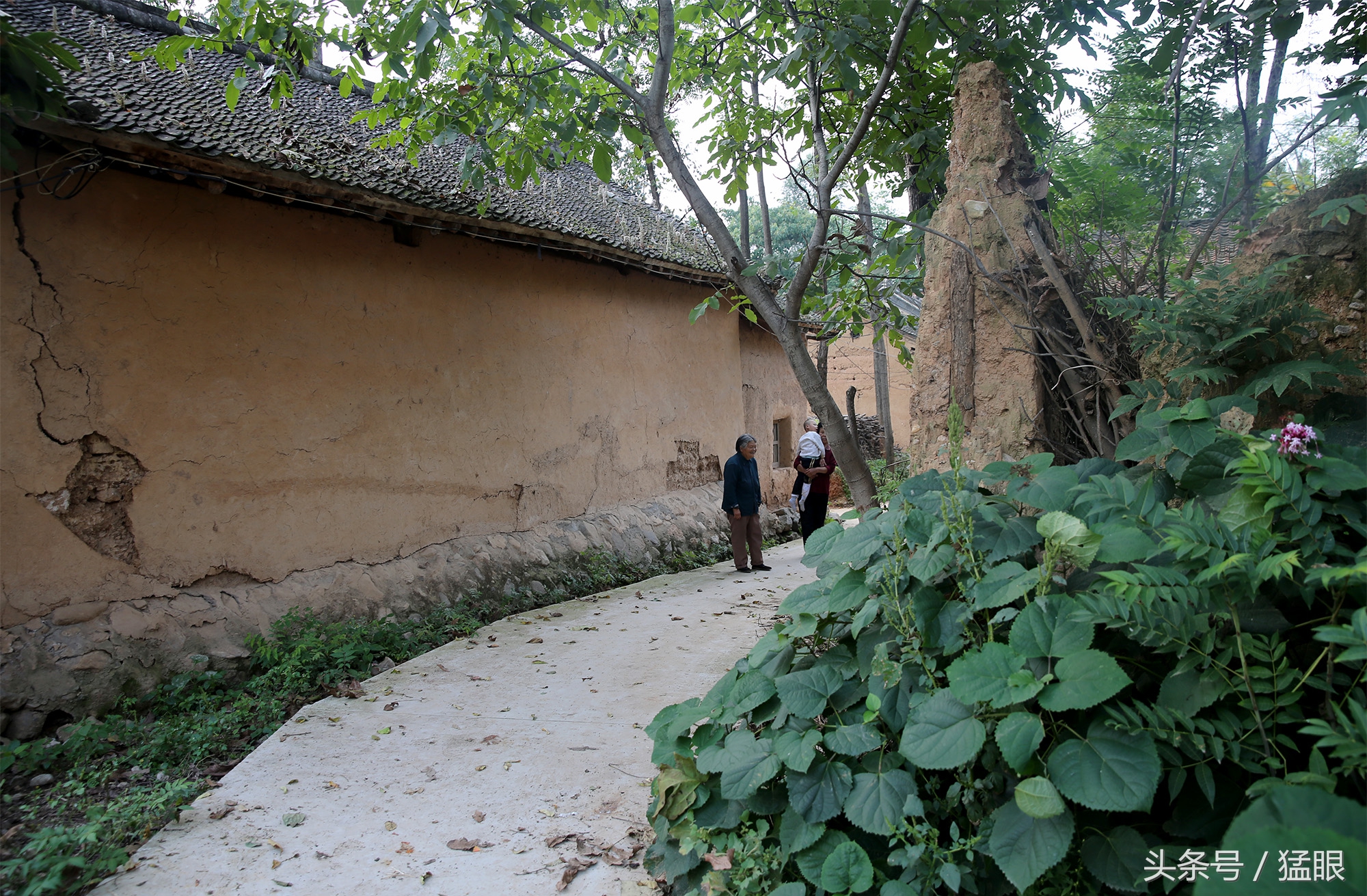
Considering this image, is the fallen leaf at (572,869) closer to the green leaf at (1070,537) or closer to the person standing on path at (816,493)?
the green leaf at (1070,537)

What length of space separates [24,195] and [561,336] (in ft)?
15.2

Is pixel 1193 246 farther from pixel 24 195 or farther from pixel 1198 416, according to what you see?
pixel 24 195

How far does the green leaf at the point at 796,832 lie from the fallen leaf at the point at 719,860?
35cm

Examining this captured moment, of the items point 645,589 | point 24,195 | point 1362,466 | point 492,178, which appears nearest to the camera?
point 1362,466

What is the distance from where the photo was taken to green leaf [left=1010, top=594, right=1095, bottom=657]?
2008 millimetres

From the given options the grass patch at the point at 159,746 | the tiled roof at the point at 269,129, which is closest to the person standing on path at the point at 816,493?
the tiled roof at the point at 269,129

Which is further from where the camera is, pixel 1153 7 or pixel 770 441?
pixel 770 441

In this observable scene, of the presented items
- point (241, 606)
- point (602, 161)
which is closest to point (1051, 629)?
point (602, 161)

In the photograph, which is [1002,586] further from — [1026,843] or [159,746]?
[159,746]

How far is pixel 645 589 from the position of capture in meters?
8.23

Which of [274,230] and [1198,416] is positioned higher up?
[274,230]

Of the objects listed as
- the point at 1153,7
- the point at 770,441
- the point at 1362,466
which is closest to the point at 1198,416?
the point at 1362,466

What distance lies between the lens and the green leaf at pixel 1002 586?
2.15m

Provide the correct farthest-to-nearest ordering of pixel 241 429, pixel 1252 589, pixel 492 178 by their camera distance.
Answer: pixel 492 178
pixel 241 429
pixel 1252 589
